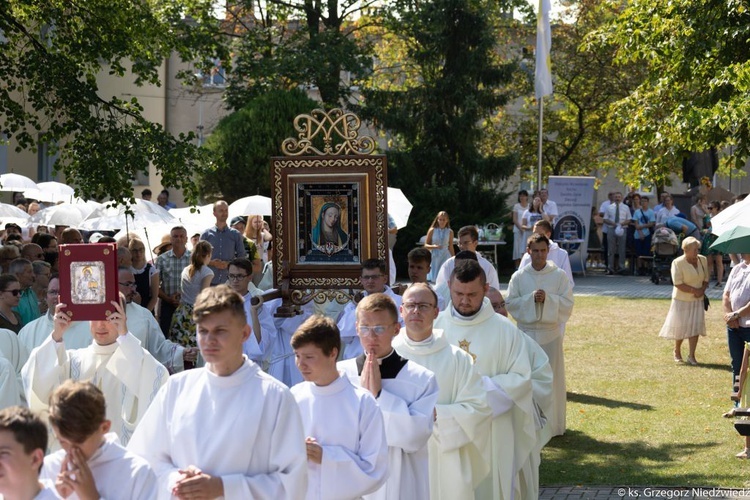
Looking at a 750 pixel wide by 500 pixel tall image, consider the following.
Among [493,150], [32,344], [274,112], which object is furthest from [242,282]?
[493,150]

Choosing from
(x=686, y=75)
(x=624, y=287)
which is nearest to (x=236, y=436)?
(x=686, y=75)

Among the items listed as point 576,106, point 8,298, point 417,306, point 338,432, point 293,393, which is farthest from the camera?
point 576,106

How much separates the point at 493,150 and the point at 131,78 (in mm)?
13111

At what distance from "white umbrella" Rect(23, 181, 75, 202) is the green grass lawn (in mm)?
11362

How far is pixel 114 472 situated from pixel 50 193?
2235 centimetres

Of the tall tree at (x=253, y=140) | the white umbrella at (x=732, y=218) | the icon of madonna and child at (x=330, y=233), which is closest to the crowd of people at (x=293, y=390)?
the icon of madonna and child at (x=330, y=233)

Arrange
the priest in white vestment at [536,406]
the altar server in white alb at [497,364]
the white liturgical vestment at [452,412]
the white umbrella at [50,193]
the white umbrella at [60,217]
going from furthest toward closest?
the white umbrella at [50,193] → the white umbrella at [60,217] → the priest in white vestment at [536,406] → the altar server in white alb at [497,364] → the white liturgical vestment at [452,412]

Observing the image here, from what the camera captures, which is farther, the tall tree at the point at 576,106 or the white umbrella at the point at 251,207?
the tall tree at the point at 576,106

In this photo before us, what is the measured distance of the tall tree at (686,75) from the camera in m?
15.8

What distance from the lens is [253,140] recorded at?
3030 centimetres

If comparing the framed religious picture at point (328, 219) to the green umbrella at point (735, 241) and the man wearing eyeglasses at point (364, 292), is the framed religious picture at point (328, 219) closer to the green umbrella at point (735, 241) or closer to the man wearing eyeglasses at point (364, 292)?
the man wearing eyeglasses at point (364, 292)

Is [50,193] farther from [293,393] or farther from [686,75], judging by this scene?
[293,393]

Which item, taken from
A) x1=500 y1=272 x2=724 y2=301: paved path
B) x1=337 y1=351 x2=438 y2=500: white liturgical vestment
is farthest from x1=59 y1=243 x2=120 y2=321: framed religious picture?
x1=500 y1=272 x2=724 y2=301: paved path

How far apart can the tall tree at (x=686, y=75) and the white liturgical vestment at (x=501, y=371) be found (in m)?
7.51
